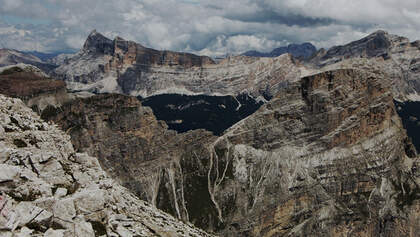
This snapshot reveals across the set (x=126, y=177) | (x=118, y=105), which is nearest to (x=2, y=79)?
(x=118, y=105)

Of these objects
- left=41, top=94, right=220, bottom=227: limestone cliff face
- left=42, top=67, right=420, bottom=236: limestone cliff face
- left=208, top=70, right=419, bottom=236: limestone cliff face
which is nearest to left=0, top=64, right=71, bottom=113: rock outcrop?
left=41, top=94, right=220, bottom=227: limestone cliff face

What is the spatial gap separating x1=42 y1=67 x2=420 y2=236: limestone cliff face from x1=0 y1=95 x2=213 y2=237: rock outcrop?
385 ft

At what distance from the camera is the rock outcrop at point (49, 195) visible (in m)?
33.0

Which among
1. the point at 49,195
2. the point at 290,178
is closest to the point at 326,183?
the point at 290,178

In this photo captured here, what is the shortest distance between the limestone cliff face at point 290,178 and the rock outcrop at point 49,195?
117 metres

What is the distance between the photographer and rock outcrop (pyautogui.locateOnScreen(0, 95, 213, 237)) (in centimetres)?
3300

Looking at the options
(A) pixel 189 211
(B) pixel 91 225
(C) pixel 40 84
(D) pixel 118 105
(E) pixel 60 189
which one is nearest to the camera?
(B) pixel 91 225

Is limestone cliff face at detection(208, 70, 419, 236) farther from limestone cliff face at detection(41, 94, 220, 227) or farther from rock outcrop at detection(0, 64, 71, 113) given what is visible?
rock outcrop at detection(0, 64, 71, 113)

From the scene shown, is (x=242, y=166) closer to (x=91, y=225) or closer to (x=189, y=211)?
(x=189, y=211)

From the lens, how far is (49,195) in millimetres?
38312

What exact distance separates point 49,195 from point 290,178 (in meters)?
163

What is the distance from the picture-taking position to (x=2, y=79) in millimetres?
162000

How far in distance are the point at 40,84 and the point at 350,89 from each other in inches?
6357

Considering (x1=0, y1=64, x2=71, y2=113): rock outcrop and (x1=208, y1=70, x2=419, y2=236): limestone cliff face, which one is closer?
(x1=0, y1=64, x2=71, y2=113): rock outcrop
